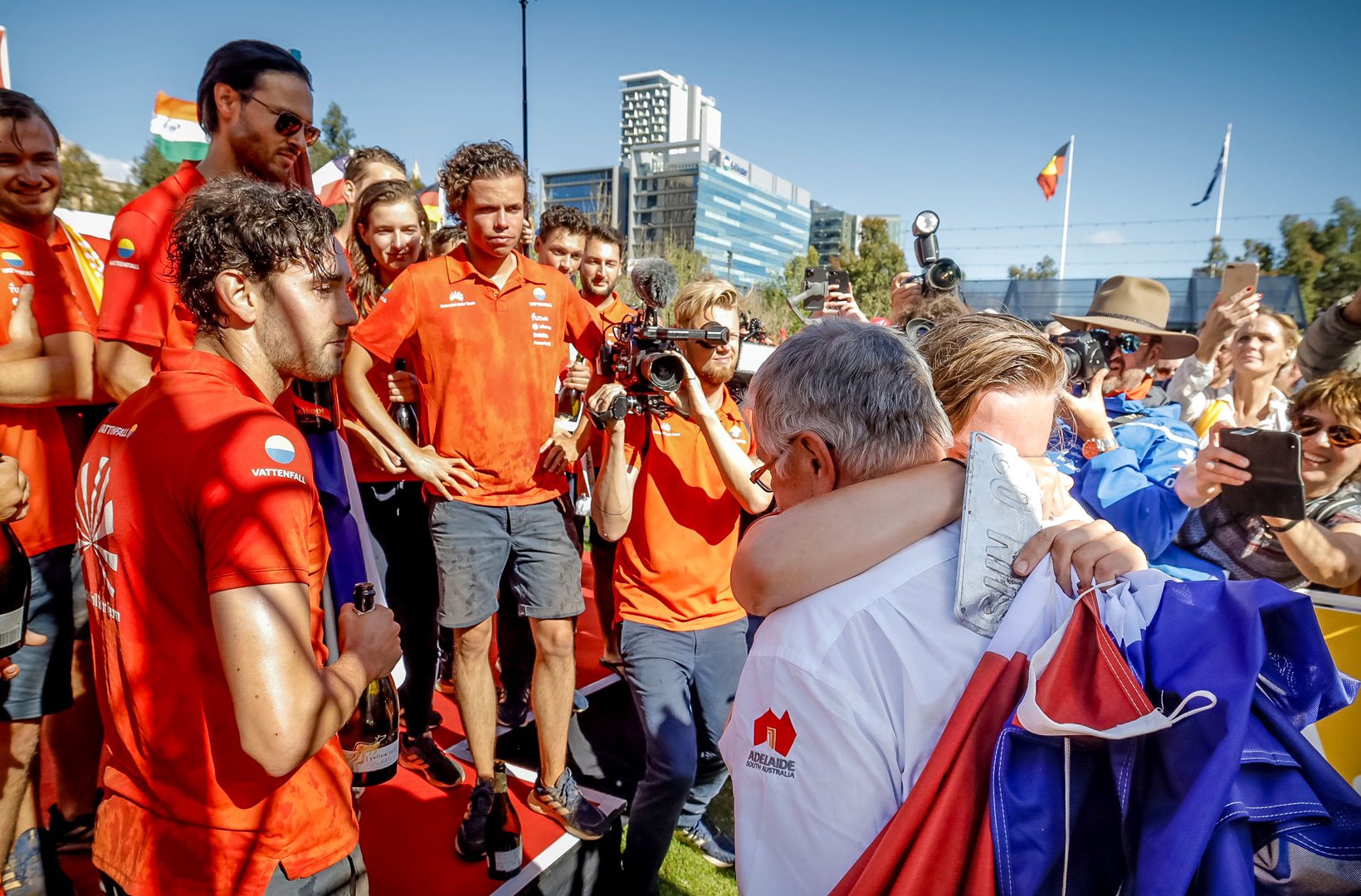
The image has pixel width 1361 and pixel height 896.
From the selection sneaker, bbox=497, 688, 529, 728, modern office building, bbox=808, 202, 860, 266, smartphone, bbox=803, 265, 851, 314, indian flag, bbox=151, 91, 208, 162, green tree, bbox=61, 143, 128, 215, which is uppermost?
modern office building, bbox=808, 202, 860, 266

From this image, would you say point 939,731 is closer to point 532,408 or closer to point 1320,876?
point 1320,876

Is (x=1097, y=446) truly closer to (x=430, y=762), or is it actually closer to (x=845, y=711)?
(x=845, y=711)

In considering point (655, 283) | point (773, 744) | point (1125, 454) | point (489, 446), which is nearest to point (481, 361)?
point (489, 446)

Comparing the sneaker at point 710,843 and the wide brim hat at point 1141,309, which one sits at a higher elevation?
the wide brim hat at point 1141,309

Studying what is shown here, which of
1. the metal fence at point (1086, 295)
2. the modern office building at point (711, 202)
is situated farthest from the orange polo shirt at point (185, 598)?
the modern office building at point (711, 202)

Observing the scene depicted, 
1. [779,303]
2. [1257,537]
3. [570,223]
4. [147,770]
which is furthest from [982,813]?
[779,303]

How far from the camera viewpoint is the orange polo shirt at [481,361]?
3.05 metres

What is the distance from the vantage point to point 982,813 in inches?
37.8

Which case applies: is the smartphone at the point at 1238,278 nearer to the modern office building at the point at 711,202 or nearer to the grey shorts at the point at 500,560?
the grey shorts at the point at 500,560

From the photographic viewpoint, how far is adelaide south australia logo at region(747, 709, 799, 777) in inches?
Result: 45.3

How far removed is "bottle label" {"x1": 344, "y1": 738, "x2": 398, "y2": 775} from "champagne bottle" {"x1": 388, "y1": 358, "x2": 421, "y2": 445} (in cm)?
188

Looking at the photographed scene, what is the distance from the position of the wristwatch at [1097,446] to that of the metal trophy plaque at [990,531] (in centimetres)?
202

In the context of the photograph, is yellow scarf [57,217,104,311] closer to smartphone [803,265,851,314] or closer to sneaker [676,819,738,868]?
smartphone [803,265,851,314]

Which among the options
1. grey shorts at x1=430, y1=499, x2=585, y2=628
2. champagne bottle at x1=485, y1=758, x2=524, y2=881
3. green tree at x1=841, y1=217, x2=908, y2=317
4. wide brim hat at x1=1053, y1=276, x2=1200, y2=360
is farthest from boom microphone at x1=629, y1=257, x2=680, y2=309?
green tree at x1=841, y1=217, x2=908, y2=317
